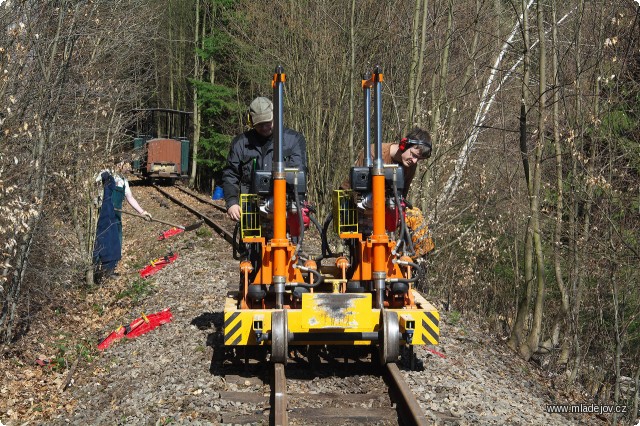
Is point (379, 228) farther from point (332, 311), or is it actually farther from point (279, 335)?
point (279, 335)

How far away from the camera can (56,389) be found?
811 cm

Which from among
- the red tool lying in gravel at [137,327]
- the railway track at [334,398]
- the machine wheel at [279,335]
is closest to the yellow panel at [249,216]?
the machine wheel at [279,335]

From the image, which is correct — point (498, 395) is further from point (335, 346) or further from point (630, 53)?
point (630, 53)

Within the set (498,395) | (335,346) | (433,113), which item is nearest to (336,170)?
(433,113)

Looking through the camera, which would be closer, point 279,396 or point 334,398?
point 279,396

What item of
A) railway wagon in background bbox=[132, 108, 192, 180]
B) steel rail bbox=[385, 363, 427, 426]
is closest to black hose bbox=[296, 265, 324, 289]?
steel rail bbox=[385, 363, 427, 426]

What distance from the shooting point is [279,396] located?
609 centimetres

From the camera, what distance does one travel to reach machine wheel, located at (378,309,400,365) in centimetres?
674

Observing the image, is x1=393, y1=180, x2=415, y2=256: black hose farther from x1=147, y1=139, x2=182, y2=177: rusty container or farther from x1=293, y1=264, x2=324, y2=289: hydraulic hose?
x1=147, y1=139, x2=182, y2=177: rusty container

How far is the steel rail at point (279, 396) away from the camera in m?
5.64

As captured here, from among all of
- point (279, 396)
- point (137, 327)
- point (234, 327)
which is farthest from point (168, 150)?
point (279, 396)

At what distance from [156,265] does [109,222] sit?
119 centimetres

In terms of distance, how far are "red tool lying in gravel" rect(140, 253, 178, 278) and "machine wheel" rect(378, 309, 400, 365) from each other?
284 inches

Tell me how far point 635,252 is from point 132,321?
615cm
